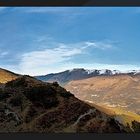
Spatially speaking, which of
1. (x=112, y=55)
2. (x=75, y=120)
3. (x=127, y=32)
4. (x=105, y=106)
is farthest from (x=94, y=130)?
(x=127, y=32)

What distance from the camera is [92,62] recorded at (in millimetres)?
11516

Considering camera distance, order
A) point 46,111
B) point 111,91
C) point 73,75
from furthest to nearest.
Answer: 1. point 111,91
2. point 73,75
3. point 46,111

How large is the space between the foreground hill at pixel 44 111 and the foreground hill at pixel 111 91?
0.43 m

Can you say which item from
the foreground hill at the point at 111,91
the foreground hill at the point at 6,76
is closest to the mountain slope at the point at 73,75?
the foreground hill at the point at 111,91

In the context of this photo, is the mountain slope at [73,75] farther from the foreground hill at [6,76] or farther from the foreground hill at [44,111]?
the foreground hill at [6,76]

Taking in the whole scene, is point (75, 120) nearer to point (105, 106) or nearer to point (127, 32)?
point (105, 106)

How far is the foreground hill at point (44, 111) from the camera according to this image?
10570mm

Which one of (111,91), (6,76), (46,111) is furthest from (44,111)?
(111,91)

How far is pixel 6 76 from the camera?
11.5m

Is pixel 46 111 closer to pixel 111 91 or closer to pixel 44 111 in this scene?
pixel 44 111

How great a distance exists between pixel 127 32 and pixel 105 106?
6.05 feet

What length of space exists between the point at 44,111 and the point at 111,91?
1832 millimetres

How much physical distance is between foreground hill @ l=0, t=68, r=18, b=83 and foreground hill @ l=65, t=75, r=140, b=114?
1.18 metres

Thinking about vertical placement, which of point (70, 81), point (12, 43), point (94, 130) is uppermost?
point (12, 43)
